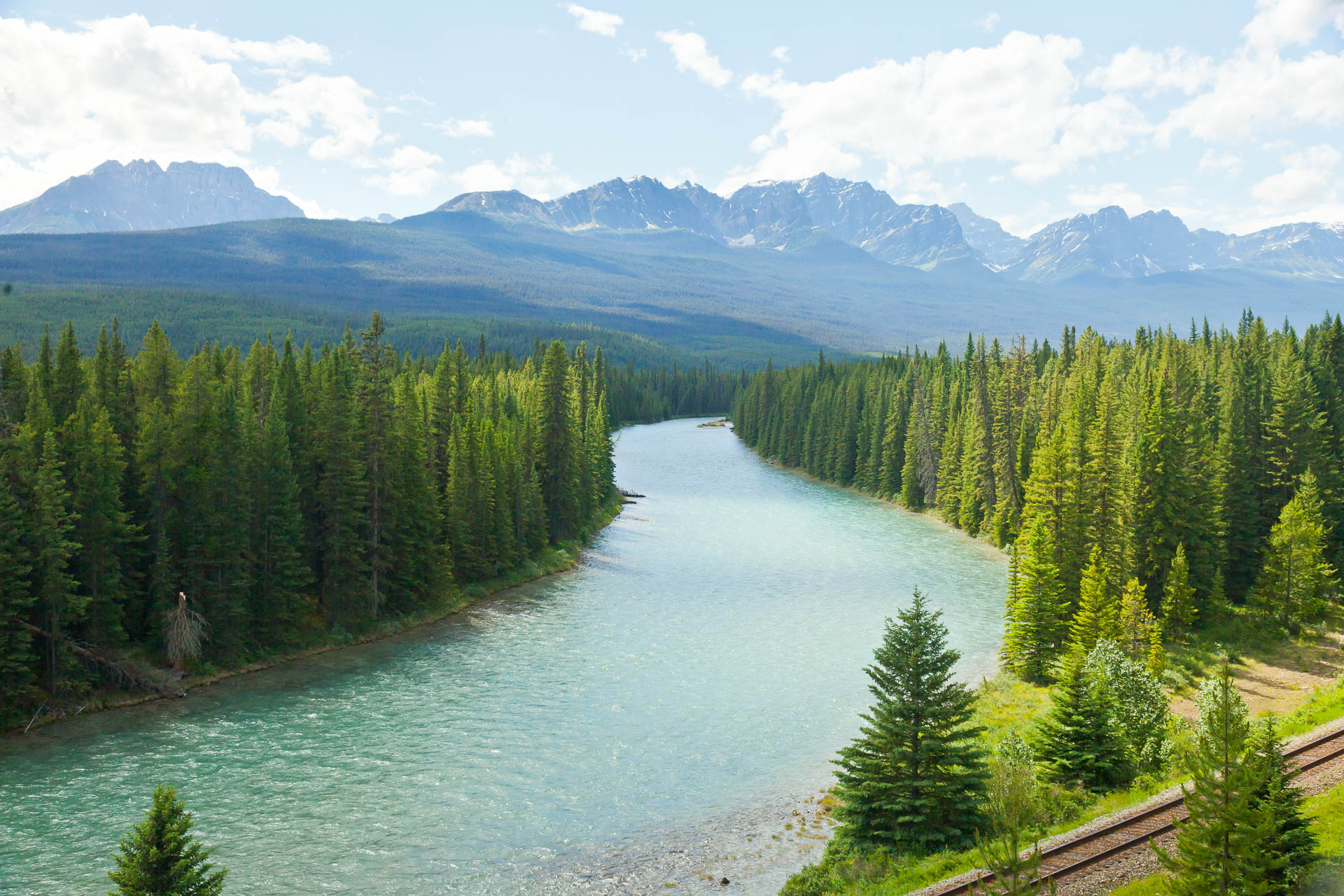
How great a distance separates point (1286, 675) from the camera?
1702 inches

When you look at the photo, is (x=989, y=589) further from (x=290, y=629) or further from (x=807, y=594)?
(x=290, y=629)

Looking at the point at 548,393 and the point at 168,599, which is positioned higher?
the point at 548,393

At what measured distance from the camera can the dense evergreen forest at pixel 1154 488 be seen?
152ft

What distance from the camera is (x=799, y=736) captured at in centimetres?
3784

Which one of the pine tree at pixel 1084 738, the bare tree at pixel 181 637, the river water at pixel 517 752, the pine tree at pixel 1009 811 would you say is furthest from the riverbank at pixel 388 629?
the pine tree at pixel 1084 738

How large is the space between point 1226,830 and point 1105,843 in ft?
22.3

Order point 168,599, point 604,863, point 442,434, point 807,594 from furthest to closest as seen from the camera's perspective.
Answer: point 442,434 → point 807,594 → point 168,599 → point 604,863

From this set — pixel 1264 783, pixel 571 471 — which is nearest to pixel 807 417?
pixel 571 471

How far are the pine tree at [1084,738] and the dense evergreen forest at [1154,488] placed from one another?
551 cm

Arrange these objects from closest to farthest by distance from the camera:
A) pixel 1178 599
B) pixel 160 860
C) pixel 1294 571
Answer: pixel 160 860 < pixel 1178 599 < pixel 1294 571

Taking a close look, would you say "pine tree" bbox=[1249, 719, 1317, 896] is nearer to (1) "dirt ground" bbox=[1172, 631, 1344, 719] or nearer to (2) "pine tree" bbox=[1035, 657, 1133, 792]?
(2) "pine tree" bbox=[1035, 657, 1133, 792]

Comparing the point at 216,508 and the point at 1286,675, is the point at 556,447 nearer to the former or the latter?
the point at 216,508

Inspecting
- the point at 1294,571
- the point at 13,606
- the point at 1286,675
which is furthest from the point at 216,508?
the point at 1294,571

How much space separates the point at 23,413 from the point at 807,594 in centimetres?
4884
